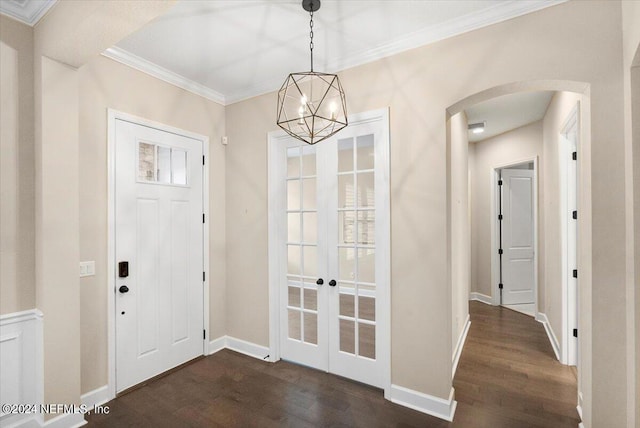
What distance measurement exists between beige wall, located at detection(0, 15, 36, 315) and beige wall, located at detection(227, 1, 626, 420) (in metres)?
1.84

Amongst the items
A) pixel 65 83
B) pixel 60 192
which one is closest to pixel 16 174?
pixel 60 192

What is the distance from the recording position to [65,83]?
2201mm

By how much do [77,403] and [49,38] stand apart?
2.55 m

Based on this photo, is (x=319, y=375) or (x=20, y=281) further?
(x=319, y=375)

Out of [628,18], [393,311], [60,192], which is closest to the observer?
[628,18]

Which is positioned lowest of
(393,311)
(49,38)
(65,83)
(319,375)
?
(319,375)

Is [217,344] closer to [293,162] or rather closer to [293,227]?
[293,227]

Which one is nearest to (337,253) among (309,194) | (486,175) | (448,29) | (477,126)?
(309,194)

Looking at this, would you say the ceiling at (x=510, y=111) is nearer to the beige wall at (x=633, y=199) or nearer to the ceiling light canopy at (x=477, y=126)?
the ceiling light canopy at (x=477, y=126)

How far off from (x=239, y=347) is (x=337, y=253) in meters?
1.70

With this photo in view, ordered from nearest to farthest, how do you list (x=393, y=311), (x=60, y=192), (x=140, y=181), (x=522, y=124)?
(x=60, y=192)
(x=393, y=311)
(x=140, y=181)
(x=522, y=124)

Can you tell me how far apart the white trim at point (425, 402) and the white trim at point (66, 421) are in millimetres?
2360

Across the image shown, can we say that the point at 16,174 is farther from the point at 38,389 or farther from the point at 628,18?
the point at 628,18

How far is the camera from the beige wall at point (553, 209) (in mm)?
3316
